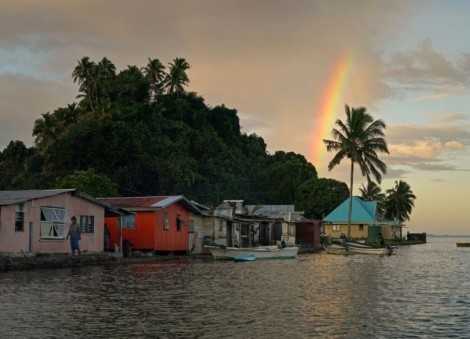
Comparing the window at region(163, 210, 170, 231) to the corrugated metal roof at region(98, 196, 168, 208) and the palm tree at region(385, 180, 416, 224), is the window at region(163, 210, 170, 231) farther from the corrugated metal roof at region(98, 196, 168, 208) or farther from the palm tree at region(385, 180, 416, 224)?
the palm tree at region(385, 180, 416, 224)

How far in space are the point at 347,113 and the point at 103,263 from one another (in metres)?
41.0

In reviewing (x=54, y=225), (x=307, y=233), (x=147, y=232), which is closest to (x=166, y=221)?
(x=147, y=232)

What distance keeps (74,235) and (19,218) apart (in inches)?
133

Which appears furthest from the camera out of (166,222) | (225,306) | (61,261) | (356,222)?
(356,222)

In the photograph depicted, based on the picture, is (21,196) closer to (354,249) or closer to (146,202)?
(146,202)

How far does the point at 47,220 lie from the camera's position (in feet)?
125

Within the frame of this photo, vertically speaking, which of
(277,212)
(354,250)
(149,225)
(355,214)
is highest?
(277,212)

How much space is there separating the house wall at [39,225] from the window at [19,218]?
17 cm

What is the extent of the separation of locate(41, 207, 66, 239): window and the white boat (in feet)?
42.0

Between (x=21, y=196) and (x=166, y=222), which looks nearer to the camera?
(x=21, y=196)

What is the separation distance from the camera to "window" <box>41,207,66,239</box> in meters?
37.8

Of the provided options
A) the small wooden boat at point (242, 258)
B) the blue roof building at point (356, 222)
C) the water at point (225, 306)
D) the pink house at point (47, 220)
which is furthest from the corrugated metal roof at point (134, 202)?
the blue roof building at point (356, 222)

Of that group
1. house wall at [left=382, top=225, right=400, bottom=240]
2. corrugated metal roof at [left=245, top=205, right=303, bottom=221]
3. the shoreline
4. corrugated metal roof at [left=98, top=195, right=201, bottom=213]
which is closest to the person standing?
the shoreline

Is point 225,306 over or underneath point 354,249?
over
